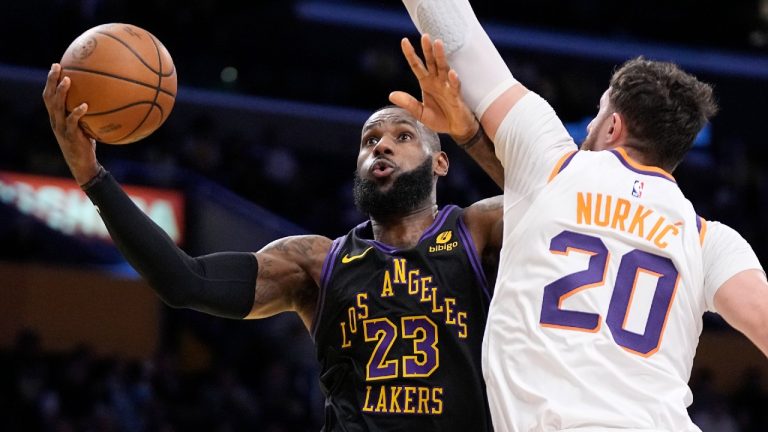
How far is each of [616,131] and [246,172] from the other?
1164 centimetres

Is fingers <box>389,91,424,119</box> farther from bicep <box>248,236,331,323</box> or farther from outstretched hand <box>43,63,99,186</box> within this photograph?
bicep <box>248,236,331,323</box>

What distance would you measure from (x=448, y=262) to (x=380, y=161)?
1.82ft

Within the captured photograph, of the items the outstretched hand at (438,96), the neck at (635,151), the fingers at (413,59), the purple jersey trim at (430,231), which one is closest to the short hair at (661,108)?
the neck at (635,151)

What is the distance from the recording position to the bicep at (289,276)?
16.4 feet

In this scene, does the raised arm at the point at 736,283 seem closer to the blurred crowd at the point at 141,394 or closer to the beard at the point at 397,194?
the beard at the point at 397,194

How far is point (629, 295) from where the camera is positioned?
3488 mm

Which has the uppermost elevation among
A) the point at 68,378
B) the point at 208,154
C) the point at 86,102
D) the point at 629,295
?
the point at 86,102

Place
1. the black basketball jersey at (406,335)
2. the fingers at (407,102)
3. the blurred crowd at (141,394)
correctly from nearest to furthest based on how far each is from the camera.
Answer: the fingers at (407,102) < the black basketball jersey at (406,335) < the blurred crowd at (141,394)

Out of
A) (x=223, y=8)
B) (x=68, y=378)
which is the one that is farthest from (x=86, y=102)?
(x=223, y=8)

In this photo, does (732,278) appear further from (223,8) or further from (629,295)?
(223,8)

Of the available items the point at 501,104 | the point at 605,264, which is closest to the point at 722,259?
the point at 605,264

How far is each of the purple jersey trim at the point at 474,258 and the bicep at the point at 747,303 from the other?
1.39 m

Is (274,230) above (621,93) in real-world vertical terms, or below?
below

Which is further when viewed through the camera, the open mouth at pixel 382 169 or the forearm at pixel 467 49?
the open mouth at pixel 382 169
